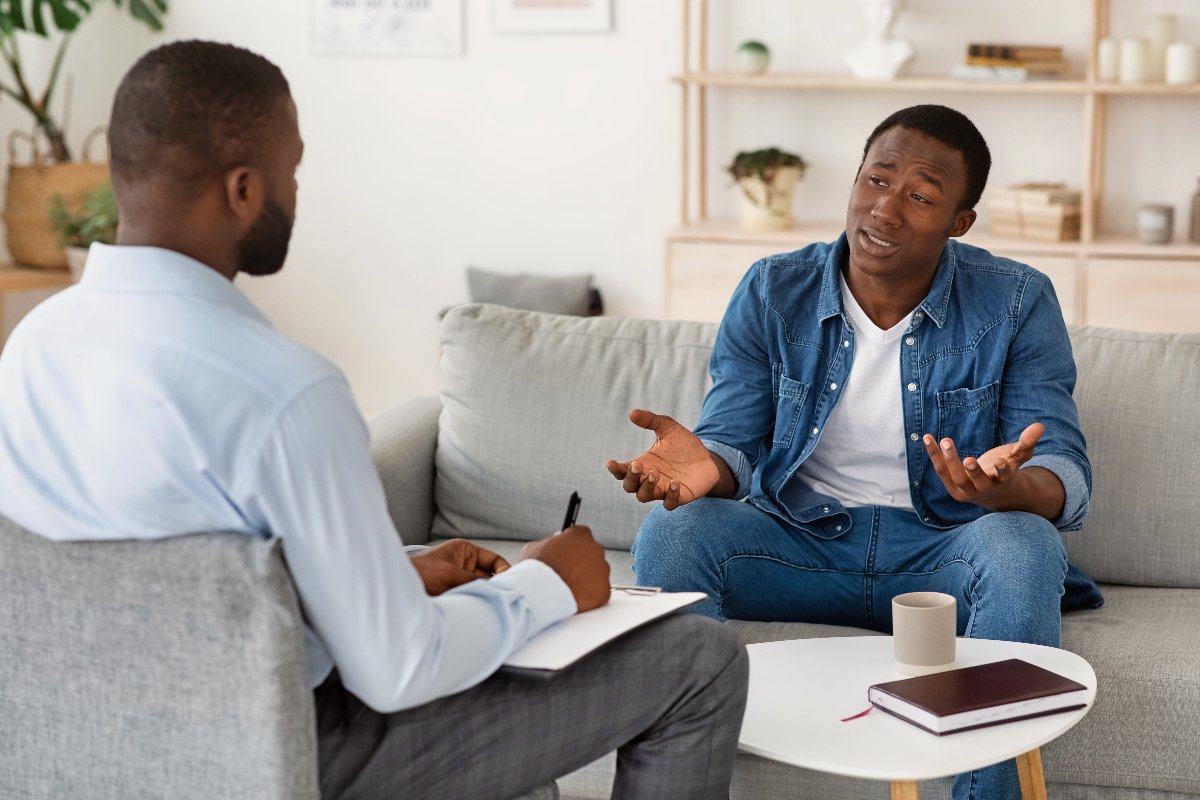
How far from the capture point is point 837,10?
14.1 feet

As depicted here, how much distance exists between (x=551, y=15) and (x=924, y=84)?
3.87ft

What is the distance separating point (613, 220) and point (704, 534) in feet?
8.73

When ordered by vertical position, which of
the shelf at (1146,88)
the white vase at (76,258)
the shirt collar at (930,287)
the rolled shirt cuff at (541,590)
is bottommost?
the rolled shirt cuff at (541,590)

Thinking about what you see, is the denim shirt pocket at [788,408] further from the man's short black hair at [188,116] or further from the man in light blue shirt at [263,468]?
the man's short black hair at [188,116]

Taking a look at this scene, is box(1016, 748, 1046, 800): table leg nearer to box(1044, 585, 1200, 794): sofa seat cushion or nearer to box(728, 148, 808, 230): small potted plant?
box(1044, 585, 1200, 794): sofa seat cushion

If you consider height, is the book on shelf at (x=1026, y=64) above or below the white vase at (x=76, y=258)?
above

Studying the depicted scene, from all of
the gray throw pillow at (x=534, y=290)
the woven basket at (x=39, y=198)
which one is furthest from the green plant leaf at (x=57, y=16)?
the gray throw pillow at (x=534, y=290)

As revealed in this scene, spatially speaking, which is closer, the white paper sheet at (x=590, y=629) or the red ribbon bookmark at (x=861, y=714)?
the white paper sheet at (x=590, y=629)

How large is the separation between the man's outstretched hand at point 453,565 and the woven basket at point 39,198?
3333 mm

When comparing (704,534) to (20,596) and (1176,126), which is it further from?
(1176,126)

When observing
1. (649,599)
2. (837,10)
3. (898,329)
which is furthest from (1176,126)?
(649,599)

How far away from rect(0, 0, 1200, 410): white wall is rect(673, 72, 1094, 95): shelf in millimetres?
154

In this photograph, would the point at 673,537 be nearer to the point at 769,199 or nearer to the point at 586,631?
the point at 586,631

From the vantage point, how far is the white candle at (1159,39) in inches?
155
